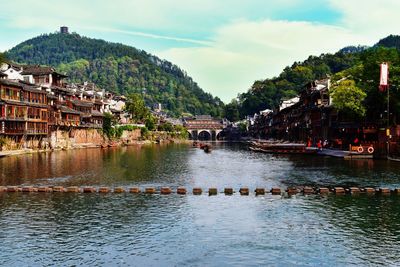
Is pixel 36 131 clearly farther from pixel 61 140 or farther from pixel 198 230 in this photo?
pixel 198 230

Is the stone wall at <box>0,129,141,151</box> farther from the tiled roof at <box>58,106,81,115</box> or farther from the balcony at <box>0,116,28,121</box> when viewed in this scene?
the tiled roof at <box>58,106,81,115</box>

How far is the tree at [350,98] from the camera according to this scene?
9617 cm

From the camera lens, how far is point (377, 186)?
5150 cm

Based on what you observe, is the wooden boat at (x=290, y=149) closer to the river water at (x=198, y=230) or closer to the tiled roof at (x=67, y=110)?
the tiled roof at (x=67, y=110)

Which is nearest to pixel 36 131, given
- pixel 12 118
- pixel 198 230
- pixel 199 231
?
pixel 12 118

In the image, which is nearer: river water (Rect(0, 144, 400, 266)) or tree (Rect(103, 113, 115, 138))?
river water (Rect(0, 144, 400, 266))

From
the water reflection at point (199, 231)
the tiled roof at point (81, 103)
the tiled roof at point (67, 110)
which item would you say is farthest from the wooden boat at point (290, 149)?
the water reflection at point (199, 231)

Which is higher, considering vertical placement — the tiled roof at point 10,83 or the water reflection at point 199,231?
the tiled roof at point 10,83

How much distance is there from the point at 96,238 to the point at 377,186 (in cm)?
3413

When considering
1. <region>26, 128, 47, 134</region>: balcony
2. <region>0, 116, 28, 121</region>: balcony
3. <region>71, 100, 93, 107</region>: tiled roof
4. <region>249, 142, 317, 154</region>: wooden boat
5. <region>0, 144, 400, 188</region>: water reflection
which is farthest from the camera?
<region>71, 100, 93, 107</region>: tiled roof

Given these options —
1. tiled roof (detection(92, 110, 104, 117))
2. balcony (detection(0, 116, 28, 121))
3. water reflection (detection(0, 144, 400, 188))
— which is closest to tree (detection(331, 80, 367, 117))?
water reflection (detection(0, 144, 400, 188))

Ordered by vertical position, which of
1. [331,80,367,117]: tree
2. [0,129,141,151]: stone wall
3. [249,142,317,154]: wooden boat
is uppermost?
[331,80,367,117]: tree

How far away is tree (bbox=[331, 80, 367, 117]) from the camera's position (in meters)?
96.2

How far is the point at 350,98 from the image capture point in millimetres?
96688
